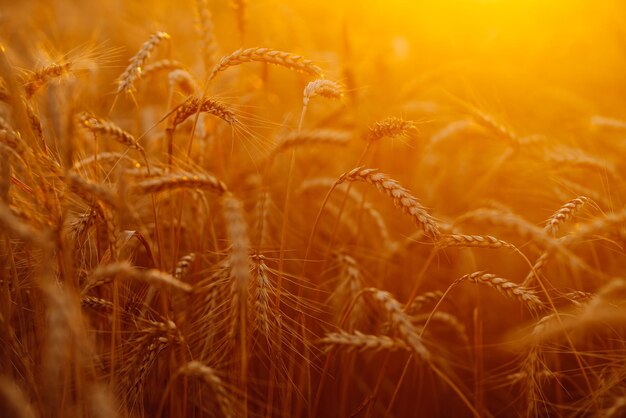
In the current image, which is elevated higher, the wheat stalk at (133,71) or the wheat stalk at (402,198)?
the wheat stalk at (133,71)

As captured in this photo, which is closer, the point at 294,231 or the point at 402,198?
the point at 402,198

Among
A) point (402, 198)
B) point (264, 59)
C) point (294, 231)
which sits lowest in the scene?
point (294, 231)

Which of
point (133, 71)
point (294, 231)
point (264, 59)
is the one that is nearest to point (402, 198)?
point (264, 59)

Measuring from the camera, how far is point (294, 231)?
273cm

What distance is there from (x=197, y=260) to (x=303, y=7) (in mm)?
5910

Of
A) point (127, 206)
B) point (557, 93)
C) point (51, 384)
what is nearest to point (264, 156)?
point (127, 206)

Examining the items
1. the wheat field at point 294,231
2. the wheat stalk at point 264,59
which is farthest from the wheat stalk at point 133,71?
the wheat stalk at point 264,59

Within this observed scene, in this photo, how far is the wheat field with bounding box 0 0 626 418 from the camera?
1.48 m

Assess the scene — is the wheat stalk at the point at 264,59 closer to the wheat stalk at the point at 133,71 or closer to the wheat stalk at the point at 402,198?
the wheat stalk at the point at 133,71

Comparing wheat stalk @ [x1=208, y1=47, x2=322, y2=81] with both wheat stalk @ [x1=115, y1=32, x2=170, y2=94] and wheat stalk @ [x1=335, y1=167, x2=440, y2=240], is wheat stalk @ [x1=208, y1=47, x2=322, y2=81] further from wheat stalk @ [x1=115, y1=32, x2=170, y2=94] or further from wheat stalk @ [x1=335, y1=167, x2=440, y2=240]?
wheat stalk @ [x1=335, y1=167, x2=440, y2=240]

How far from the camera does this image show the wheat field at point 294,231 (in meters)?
1.48

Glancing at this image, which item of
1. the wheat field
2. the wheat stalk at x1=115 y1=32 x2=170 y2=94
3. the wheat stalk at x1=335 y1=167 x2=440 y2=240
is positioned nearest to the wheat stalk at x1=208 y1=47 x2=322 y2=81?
the wheat field

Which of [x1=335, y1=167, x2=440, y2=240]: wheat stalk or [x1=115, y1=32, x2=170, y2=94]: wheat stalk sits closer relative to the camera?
[x1=335, y1=167, x2=440, y2=240]: wheat stalk

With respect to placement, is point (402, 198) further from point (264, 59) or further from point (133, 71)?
point (133, 71)
